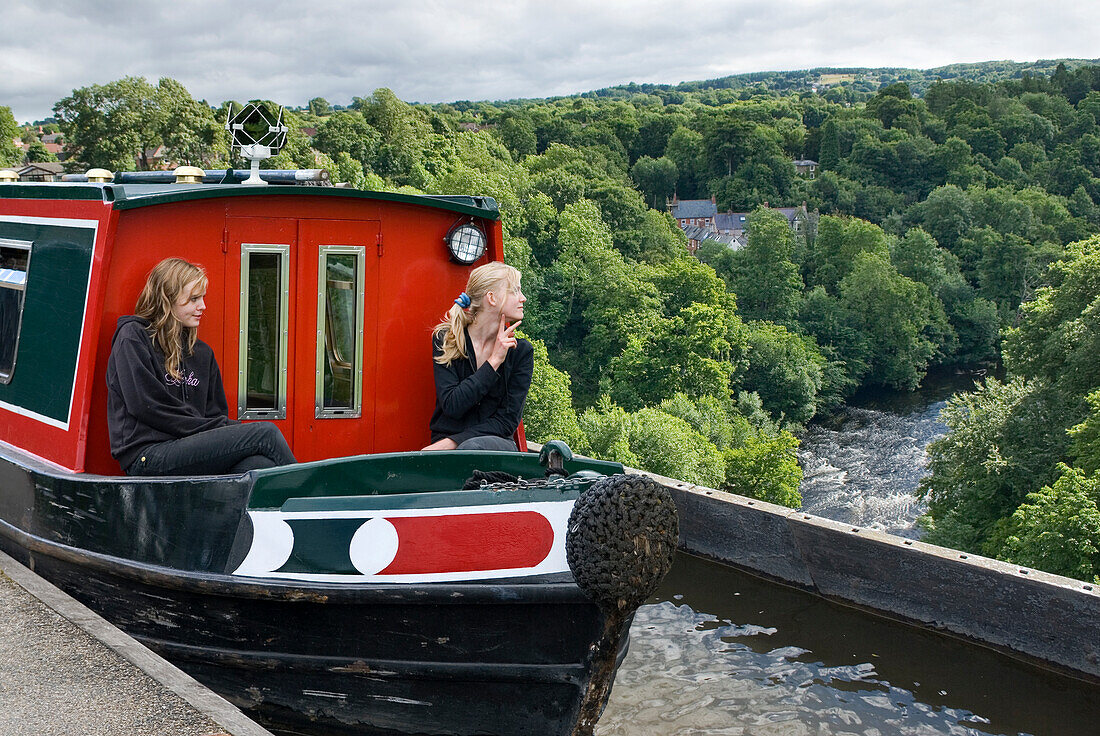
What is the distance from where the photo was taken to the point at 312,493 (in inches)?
169

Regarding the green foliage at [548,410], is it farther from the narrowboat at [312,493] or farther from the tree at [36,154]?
the tree at [36,154]

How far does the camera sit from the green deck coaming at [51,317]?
502 cm

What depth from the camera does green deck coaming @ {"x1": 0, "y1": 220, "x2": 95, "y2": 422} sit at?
5023 mm

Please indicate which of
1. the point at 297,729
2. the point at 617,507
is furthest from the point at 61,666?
the point at 617,507

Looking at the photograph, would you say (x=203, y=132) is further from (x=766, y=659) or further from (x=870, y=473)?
(x=766, y=659)

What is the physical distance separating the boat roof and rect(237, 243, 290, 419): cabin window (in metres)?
0.30

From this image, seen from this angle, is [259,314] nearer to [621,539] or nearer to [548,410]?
[621,539]

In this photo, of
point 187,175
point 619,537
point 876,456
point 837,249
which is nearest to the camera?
point 619,537

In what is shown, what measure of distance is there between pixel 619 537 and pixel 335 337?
2.36m

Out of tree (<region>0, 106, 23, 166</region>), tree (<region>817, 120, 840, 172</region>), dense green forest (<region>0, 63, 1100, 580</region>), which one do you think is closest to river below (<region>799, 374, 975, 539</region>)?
dense green forest (<region>0, 63, 1100, 580</region>)

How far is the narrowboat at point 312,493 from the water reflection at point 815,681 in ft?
3.68

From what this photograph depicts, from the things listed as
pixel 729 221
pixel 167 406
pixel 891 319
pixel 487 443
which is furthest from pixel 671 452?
pixel 729 221

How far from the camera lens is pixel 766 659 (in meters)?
5.73

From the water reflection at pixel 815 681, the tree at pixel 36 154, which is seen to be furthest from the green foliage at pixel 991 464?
the tree at pixel 36 154
